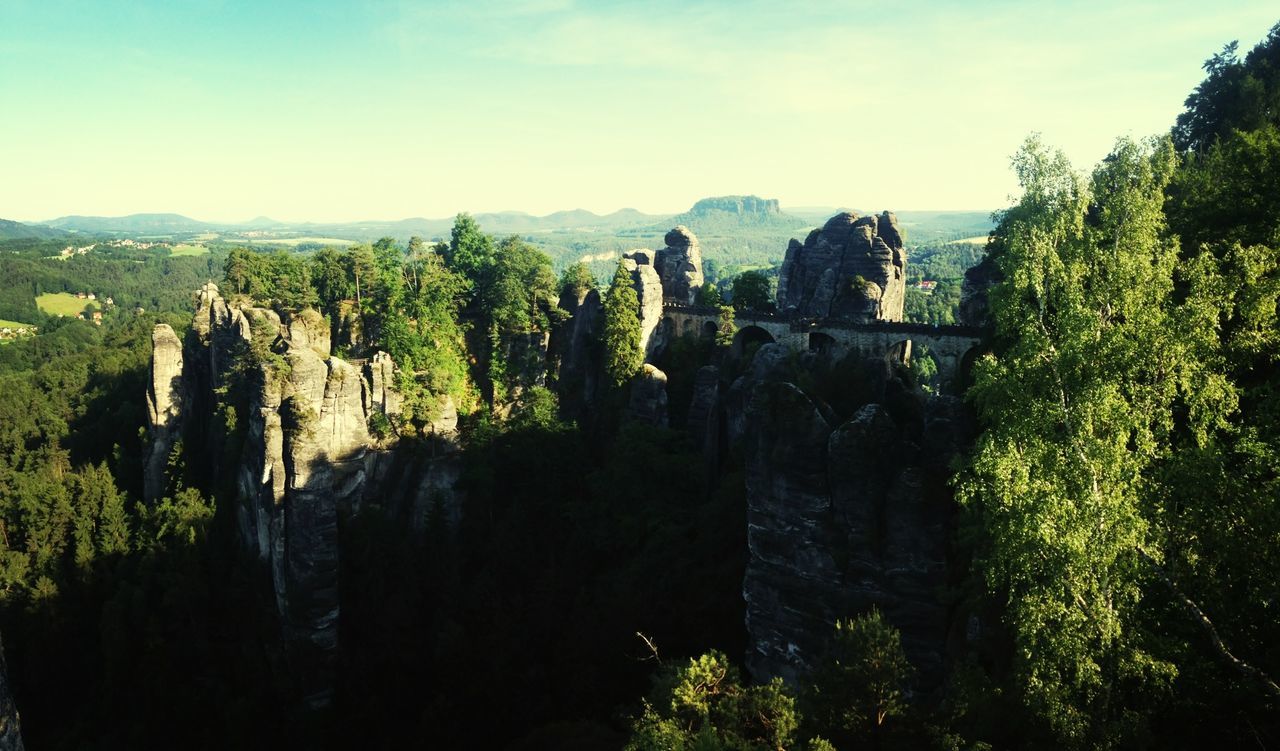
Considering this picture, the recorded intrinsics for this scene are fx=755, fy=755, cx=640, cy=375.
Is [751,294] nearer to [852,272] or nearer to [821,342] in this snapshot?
[852,272]

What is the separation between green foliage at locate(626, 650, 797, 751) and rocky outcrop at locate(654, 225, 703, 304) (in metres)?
39.5

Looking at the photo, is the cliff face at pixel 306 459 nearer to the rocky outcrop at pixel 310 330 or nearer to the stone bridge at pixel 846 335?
the rocky outcrop at pixel 310 330

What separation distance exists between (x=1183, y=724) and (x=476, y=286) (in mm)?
45242

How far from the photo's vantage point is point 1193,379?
A: 15430 mm

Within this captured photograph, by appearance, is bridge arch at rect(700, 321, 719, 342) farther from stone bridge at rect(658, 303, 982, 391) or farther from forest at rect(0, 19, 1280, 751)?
forest at rect(0, 19, 1280, 751)

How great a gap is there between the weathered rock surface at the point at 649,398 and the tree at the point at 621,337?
1016 mm

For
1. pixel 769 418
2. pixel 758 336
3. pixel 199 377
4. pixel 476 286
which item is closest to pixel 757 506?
pixel 769 418

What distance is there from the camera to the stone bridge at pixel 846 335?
41.4m

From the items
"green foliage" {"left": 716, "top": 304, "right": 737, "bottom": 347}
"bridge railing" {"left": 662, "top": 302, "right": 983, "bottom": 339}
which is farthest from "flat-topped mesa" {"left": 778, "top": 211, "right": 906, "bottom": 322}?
"green foliage" {"left": 716, "top": 304, "right": 737, "bottom": 347}

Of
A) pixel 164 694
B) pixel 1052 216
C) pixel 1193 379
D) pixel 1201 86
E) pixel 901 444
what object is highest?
pixel 1201 86

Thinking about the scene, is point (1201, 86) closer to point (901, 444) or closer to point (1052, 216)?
point (1052, 216)

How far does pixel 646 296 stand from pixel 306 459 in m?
21.9

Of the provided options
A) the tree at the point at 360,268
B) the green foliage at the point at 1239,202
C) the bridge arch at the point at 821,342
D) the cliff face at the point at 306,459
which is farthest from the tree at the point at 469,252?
the green foliage at the point at 1239,202

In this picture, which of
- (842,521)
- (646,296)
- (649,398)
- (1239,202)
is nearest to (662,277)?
(646,296)
